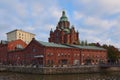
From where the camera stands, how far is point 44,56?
3780 inches

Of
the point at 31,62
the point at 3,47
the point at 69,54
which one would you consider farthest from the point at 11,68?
the point at 3,47

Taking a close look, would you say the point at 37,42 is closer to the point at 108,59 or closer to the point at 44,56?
the point at 44,56

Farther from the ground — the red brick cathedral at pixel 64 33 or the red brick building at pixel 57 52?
the red brick cathedral at pixel 64 33

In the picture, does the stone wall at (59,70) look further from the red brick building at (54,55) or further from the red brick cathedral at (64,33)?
the red brick cathedral at (64,33)

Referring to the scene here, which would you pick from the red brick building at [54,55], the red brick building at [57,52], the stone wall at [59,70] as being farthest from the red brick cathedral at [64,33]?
the stone wall at [59,70]

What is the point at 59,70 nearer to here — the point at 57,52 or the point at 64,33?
the point at 57,52

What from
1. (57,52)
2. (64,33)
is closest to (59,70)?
(57,52)

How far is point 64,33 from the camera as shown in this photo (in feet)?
420

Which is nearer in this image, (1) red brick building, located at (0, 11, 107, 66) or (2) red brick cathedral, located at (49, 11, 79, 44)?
(1) red brick building, located at (0, 11, 107, 66)

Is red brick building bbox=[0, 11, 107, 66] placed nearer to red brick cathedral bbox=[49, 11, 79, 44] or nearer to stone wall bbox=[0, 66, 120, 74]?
red brick cathedral bbox=[49, 11, 79, 44]

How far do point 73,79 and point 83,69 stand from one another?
2484 cm

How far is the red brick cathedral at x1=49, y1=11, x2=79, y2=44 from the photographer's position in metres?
127

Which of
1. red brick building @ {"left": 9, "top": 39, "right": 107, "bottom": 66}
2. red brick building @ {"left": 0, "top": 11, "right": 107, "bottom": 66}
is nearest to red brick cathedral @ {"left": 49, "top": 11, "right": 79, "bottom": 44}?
red brick building @ {"left": 0, "top": 11, "right": 107, "bottom": 66}

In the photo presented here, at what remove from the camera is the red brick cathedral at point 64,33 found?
127456 millimetres
